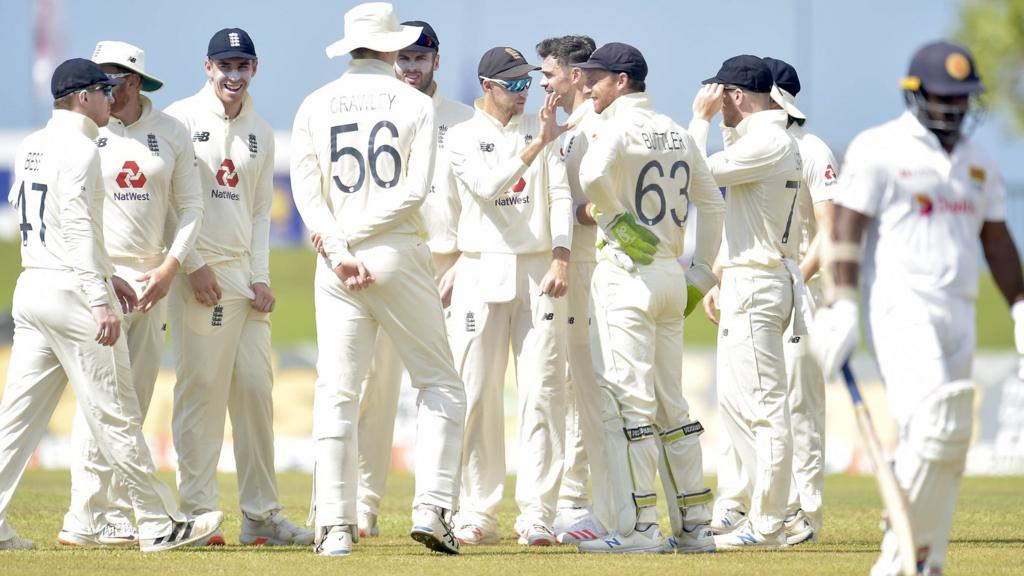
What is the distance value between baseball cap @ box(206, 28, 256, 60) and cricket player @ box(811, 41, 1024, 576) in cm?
422

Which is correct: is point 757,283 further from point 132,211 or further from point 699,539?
point 132,211

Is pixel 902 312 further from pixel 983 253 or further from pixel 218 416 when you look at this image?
pixel 218 416

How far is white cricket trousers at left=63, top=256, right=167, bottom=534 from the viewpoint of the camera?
873 cm

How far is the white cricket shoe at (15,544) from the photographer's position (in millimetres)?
8477

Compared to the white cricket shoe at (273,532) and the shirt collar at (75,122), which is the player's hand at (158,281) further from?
the white cricket shoe at (273,532)

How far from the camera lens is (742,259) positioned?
9.04 metres

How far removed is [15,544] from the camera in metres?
8.53

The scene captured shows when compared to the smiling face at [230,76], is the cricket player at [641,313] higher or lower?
lower

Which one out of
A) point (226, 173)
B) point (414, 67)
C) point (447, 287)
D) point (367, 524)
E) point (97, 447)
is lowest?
point (367, 524)

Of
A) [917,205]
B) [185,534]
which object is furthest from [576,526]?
[917,205]

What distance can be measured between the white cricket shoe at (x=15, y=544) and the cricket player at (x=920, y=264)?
480 centimetres

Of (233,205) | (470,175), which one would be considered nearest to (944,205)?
(470,175)

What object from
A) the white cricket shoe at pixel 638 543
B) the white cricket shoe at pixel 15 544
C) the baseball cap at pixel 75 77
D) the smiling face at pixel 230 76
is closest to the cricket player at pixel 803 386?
the white cricket shoe at pixel 638 543

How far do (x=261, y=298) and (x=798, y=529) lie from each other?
3.66 meters
